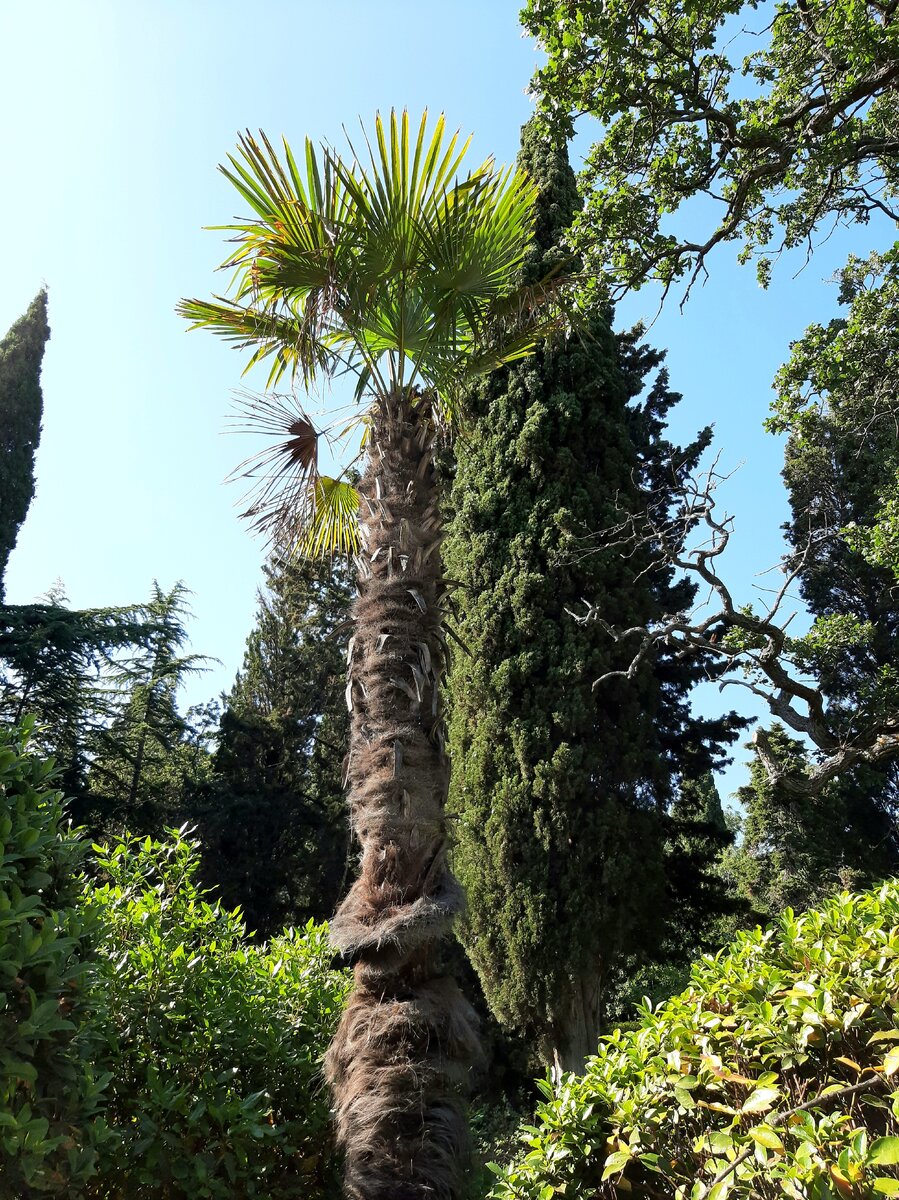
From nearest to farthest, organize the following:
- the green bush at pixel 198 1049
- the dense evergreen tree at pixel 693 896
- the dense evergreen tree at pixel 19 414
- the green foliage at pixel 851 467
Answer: the green bush at pixel 198 1049 → the green foliage at pixel 851 467 → the dense evergreen tree at pixel 693 896 → the dense evergreen tree at pixel 19 414

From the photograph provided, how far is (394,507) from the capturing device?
4422mm

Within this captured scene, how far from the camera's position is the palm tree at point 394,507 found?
3307mm

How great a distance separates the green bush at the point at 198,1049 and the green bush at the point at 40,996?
27 cm

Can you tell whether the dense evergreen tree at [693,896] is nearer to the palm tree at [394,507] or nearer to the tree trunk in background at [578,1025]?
the tree trunk in background at [578,1025]

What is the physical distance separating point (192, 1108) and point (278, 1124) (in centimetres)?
60

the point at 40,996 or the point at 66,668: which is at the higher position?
the point at 66,668

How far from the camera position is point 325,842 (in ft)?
56.7

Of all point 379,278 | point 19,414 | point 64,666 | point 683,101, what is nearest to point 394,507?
point 379,278

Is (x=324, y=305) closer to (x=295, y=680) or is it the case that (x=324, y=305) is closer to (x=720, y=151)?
(x=720, y=151)

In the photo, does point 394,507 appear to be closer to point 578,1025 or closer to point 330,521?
point 330,521

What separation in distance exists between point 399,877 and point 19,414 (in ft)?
59.8

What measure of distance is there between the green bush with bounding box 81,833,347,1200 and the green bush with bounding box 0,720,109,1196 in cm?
27

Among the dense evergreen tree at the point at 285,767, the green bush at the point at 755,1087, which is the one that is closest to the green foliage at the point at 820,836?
the dense evergreen tree at the point at 285,767

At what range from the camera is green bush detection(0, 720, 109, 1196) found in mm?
2072
